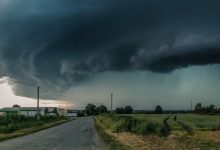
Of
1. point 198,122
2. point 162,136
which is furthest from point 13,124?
point 162,136

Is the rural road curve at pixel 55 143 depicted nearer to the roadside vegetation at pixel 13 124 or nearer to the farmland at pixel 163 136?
the farmland at pixel 163 136

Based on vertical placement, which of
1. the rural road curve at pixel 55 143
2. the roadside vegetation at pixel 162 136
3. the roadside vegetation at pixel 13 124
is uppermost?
the roadside vegetation at pixel 13 124

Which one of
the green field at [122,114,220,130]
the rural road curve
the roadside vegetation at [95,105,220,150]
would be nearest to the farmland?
→ the roadside vegetation at [95,105,220,150]

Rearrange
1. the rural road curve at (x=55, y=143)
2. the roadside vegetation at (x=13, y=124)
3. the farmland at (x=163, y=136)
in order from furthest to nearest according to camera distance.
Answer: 1. the roadside vegetation at (x=13, y=124)
2. the rural road curve at (x=55, y=143)
3. the farmland at (x=163, y=136)

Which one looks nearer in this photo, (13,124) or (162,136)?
(162,136)

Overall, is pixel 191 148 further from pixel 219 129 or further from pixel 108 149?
pixel 219 129

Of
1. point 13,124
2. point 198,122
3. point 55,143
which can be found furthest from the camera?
point 13,124

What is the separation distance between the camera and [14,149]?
87.4ft

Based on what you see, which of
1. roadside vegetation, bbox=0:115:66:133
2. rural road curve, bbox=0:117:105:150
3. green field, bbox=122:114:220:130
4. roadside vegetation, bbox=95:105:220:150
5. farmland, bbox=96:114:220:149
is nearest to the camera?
roadside vegetation, bbox=95:105:220:150

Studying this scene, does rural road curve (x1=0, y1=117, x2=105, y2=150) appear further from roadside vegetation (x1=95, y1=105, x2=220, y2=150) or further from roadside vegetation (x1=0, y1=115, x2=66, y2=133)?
roadside vegetation (x1=0, y1=115, x2=66, y2=133)

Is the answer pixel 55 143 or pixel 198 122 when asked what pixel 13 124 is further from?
pixel 55 143

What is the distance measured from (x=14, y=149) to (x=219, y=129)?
72.0ft

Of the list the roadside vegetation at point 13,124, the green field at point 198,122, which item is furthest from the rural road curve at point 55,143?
the roadside vegetation at point 13,124

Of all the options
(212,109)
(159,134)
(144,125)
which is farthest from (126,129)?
(212,109)
